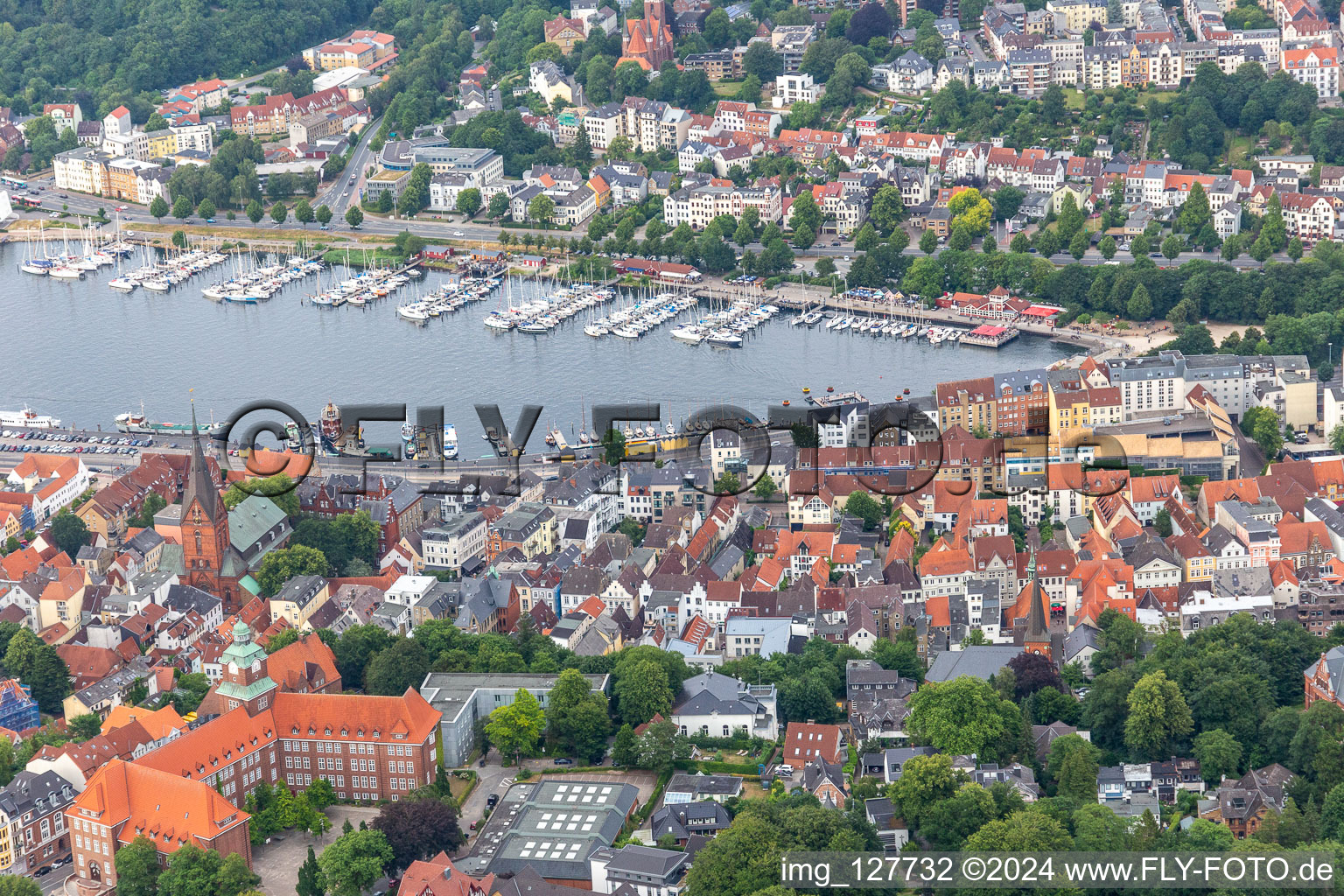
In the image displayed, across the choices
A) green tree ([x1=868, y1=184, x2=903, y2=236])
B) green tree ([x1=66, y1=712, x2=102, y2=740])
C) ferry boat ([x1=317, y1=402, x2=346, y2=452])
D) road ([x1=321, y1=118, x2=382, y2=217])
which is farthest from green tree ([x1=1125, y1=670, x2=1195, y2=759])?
road ([x1=321, y1=118, x2=382, y2=217])

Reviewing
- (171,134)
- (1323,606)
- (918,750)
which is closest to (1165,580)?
(1323,606)

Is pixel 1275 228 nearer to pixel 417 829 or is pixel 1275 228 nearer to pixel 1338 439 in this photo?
pixel 1338 439

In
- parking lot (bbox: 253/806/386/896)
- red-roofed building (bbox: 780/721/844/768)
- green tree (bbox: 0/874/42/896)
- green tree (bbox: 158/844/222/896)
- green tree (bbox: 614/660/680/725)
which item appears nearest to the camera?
green tree (bbox: 0/874/42/896)

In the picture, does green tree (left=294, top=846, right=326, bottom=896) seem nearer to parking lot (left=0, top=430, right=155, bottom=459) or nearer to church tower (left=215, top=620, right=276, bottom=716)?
church tower (left=215, top=620, right=276, bottom=716)

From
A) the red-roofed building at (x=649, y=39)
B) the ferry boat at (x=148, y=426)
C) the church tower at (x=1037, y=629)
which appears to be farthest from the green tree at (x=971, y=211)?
the church tower at (x=1037, y=629)

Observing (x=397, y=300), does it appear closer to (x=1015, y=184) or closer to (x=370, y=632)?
(x=1015, y=184)

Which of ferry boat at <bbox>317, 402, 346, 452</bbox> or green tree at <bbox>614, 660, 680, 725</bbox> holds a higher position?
ferry boat at <bbox>317, 402, 346, 452</bbox>
